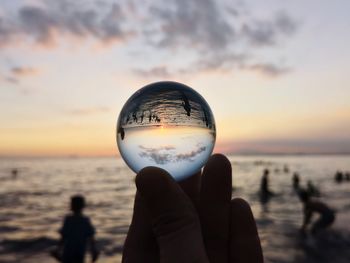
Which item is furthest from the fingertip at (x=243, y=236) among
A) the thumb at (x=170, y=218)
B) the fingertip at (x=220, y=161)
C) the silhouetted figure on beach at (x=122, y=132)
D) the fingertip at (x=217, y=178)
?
the silhouetted figure on beach at (x=122, y=132)

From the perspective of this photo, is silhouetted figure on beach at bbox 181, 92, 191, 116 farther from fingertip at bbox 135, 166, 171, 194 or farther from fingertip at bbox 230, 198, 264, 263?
fingertip at bbox 230, 198, 264, 263

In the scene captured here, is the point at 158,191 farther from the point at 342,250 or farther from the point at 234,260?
the point at 342,250

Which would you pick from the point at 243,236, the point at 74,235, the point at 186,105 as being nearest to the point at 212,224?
the point at 243,236

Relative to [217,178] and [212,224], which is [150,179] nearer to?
[217,178]

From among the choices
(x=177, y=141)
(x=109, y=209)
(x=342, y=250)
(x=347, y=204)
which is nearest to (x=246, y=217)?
(x=177, y=141)

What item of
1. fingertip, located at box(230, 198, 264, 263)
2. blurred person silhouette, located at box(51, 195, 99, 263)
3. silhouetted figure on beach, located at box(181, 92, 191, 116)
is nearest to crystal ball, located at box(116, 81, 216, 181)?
silhouetted figure on beach, located at box(181, 92, 191, 116)

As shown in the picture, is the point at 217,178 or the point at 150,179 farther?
the point at 217,178
